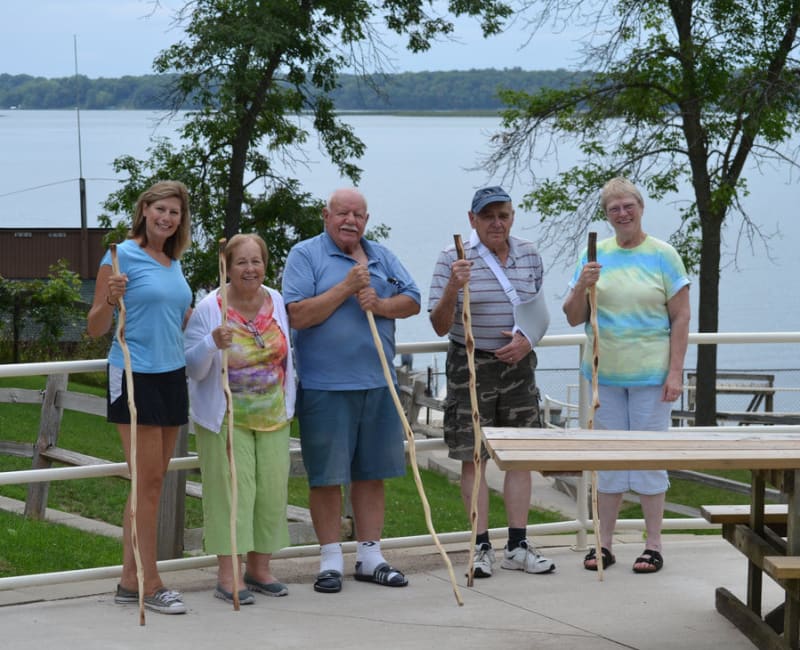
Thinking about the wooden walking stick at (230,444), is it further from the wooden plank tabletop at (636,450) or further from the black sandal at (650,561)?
the black sandal at (650,561)

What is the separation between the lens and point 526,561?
18.5 feet

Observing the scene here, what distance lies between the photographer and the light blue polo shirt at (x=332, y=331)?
5.29 m

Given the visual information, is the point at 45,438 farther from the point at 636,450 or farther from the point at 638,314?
the point at 636,450

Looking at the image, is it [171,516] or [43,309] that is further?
[43,309]

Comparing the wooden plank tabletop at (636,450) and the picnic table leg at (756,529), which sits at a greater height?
the wooden plank tabletop at (636,450)

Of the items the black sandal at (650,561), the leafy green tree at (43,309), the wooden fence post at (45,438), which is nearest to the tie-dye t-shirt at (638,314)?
the black sandal at (650,561)

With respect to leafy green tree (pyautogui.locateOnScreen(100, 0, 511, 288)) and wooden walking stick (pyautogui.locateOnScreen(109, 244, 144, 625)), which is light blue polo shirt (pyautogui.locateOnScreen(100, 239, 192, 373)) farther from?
leafy green tree (pyautogui.locateOnScreen(100, 0, 511, 288))

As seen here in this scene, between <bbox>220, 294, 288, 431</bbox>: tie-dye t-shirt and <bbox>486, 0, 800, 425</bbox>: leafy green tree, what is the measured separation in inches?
520

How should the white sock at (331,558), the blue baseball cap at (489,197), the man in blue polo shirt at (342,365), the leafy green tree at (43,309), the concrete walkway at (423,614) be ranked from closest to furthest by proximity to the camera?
the concrete walkway at (423,614) → the man in blue polo shirt at (342,365) → the white sock at (331,558) → the blue baseball cap at (489,197) → the leafy green tree at (43,309)

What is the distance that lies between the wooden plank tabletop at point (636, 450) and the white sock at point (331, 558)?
1.09m

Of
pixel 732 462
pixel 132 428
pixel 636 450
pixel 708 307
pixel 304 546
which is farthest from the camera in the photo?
pixel 708 307

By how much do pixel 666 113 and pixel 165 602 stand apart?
15713 mm

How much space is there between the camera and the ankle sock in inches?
223

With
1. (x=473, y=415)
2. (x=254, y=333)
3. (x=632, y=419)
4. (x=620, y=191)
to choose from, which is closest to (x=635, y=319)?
(x=632, y=419)
